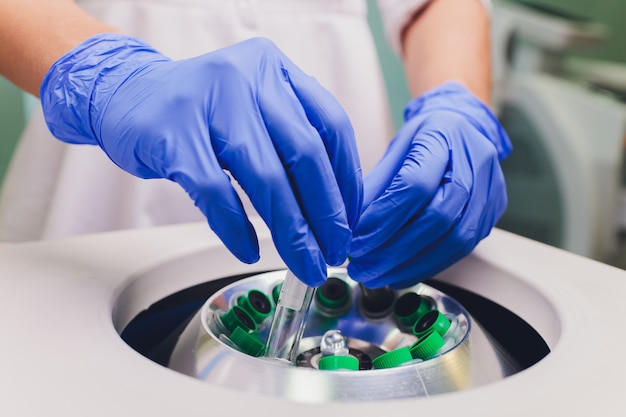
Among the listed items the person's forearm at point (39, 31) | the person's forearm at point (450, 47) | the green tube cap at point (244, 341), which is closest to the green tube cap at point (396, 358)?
the green tube cap at point (244, 341)

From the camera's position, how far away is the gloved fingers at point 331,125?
54cm

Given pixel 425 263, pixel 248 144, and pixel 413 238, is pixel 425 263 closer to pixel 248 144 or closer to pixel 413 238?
pixel 413 238

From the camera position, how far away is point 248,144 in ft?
1.61

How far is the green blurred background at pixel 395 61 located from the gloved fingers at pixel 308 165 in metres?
1.10

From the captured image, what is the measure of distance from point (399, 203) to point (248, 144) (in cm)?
21

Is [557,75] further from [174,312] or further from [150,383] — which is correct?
[150,383]

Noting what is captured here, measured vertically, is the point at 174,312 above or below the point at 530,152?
above

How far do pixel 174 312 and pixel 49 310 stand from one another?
0.20 meters

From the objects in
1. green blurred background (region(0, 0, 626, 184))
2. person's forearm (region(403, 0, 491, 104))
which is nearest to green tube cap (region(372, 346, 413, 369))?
person's forearm (region(403, 0, 491, 104))

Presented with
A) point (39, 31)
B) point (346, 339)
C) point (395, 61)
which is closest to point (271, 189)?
point (346, 339)

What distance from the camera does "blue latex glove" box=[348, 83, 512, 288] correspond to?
2.15 ft

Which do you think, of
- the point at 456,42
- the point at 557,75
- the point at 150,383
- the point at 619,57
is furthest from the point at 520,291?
the point at 619,57

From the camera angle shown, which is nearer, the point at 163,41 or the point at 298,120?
the point at 298,120

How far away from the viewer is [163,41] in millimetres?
993
